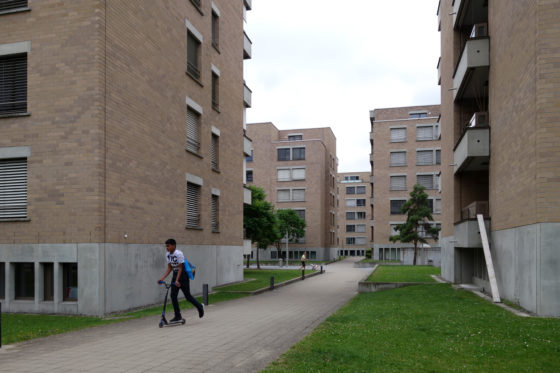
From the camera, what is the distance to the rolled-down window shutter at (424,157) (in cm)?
6169

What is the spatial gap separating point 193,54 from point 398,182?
46.5 metres

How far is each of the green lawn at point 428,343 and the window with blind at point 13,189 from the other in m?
9.12

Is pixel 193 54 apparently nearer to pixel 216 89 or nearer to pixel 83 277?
pixel 216 89

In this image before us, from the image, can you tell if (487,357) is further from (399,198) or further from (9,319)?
(399,198)

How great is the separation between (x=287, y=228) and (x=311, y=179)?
1097cm

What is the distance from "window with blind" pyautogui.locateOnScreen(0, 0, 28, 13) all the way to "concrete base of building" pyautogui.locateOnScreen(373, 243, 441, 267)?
133ft

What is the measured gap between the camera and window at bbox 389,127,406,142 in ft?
205

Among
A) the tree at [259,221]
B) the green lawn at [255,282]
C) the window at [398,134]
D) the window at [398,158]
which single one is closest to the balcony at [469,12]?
the green lawn at [255,282]

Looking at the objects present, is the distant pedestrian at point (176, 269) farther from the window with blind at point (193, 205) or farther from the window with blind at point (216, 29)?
the window with blind at point (216, 29)

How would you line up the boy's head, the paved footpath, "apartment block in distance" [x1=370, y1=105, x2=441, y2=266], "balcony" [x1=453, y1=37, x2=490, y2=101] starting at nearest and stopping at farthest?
the paved footpath → the boy's head → "balcony" [x1=453, y1=37, x2=490, y2=101] → "apartment block in distance" [x1=370, y1=105, x2=441, y2=266]

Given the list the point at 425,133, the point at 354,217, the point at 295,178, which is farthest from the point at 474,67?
the point at 354,217

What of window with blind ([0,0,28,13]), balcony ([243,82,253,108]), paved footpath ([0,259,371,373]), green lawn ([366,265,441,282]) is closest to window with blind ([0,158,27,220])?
window with blind ([0,0,28,13])

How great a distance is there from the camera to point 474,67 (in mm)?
17000

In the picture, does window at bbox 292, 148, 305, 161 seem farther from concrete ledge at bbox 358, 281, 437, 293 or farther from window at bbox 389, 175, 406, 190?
concrete ledge at bbox 358, 281, 437, 293
